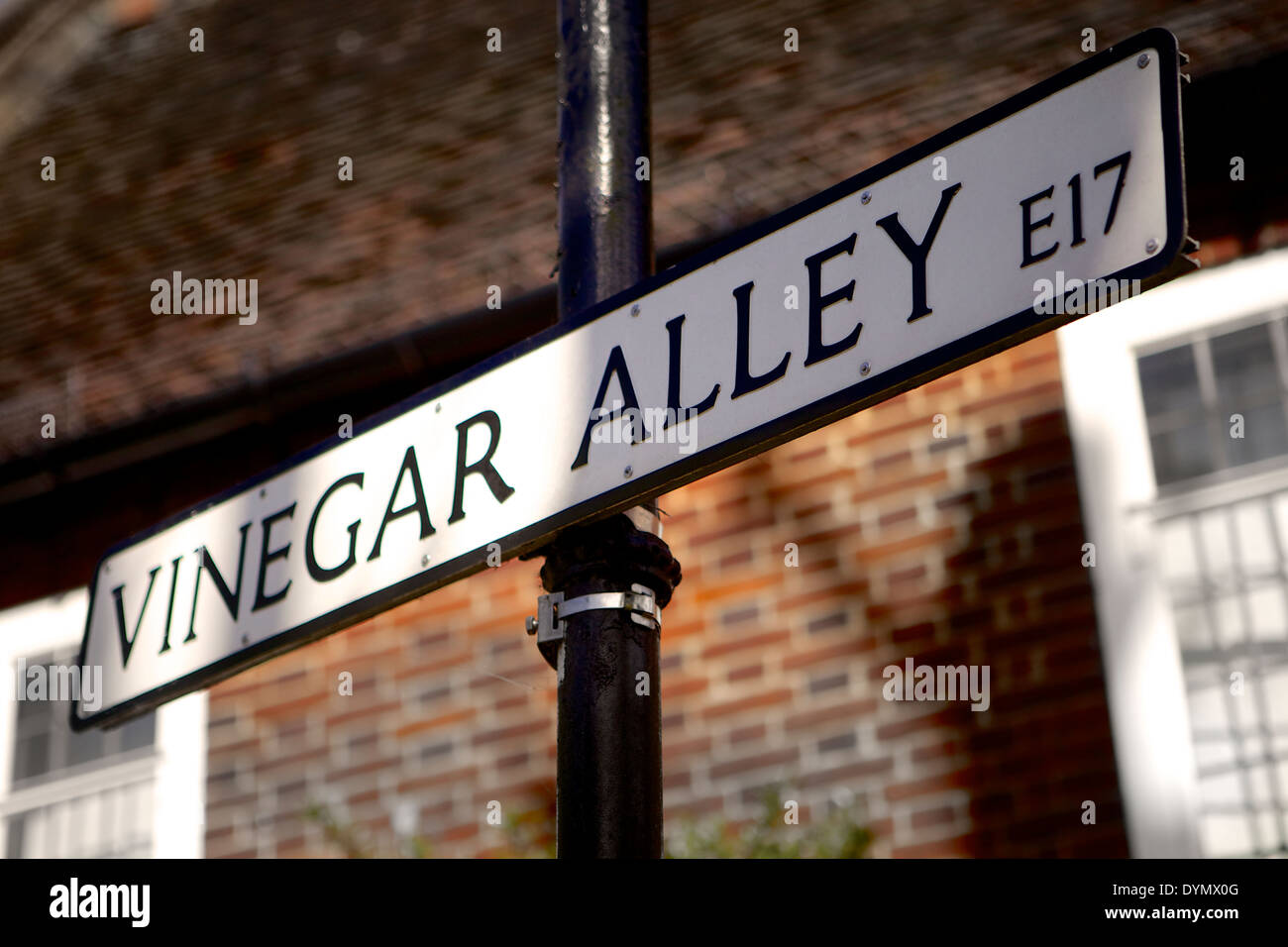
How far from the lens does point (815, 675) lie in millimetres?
5684

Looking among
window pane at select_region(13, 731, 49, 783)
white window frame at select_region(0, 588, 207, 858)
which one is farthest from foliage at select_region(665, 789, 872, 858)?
window pane at select_region(13, 731, 49, 783)

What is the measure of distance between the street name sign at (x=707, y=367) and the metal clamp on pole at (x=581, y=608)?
0.34 feet

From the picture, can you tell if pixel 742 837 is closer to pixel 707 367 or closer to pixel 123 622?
pixel 123 622

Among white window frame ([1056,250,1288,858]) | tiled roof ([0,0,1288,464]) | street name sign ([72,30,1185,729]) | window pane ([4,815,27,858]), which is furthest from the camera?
window pane ([4,815,27,858])

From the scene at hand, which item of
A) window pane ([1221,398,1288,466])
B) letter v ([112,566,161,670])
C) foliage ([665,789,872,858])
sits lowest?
foliage ([665,789,872,858])

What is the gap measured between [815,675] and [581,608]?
3406 millimetres

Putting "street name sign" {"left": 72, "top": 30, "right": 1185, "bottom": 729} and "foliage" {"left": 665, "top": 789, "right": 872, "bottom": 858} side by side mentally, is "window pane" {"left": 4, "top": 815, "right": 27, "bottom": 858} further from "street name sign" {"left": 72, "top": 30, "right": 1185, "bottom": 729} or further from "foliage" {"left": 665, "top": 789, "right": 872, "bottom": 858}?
"street name sign" {"left": 72, "top": 30, "right": 1185, "bottom": 729}

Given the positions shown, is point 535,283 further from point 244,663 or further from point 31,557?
point 244,663

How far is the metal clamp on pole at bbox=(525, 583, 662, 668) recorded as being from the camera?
238 centimetres

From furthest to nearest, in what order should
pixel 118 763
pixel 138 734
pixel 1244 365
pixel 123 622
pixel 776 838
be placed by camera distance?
1. pixel 138 734
2. pixel 118 763
3. pixel 1244 365
4. pixel 776 838
5. pixel 123 622

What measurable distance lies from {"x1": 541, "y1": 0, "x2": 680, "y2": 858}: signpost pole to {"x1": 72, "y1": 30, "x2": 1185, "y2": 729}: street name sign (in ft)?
0.29

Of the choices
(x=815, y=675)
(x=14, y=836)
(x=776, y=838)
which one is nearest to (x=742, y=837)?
(x=776, y=838)

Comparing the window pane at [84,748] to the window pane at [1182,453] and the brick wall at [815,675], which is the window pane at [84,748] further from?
the window pane at [1182,453]

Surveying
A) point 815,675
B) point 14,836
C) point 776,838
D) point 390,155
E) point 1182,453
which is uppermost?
point 390,155
